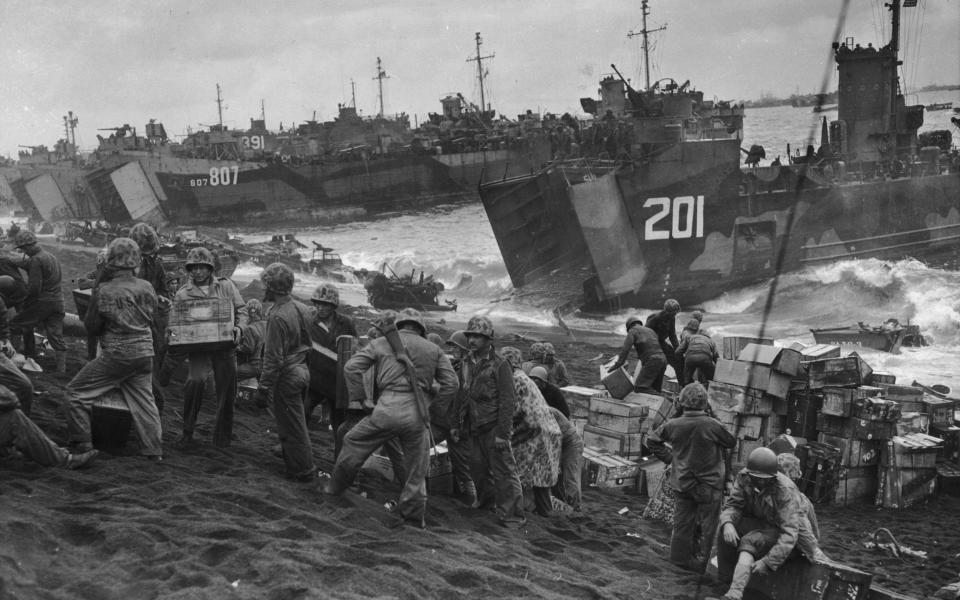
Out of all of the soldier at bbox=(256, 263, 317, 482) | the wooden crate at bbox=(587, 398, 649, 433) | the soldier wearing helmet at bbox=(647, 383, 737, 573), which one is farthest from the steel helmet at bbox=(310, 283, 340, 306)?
the wooden crate at bbox=(587, 398, 649, 433)

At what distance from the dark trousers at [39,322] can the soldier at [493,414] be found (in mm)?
4737

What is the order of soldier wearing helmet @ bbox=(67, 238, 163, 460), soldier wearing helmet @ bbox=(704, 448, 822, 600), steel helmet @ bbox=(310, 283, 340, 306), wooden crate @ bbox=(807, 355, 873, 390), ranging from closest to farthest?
soldier wearing helmet @ bbox=(704, 448, 822, 600), soldier wearing helmet @ bbox=(67, 238, 163, 460), steel helmet @ bbox=(310, 283, 340, 306), wooden crate @ bbox=(807, 355, 873, 390)

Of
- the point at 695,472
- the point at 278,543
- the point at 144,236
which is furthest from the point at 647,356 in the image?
the point at 278,543

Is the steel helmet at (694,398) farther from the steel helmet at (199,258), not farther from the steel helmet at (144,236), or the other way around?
the steel helmet at (144,236)

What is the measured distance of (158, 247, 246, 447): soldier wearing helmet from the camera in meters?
6.61

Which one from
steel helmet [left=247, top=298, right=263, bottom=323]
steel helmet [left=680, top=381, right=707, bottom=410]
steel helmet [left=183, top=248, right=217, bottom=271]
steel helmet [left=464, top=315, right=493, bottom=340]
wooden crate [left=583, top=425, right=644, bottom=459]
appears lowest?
wooden crate [left=583, top=425, right=644, bottom=459]

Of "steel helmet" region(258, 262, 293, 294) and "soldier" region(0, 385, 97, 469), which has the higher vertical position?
"steel helmet" region(258, 262, 293, 294)

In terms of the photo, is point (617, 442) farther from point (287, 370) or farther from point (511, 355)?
point (287, 370)

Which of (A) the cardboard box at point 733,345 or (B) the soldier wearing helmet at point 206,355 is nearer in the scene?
(B) the soldier wearing helmet at point 206,355

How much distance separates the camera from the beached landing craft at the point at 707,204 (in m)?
24.0

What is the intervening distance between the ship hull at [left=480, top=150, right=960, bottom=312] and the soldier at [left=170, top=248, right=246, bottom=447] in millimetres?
17663

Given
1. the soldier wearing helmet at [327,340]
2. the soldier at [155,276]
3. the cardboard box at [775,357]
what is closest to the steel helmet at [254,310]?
the soldier at [155,276]

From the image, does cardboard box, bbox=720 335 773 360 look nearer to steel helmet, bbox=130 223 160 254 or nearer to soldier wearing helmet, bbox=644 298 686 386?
soldier wearing helmet, bbox=644 298 686 386

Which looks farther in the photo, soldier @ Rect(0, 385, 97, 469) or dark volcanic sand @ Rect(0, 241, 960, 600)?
soldier @ Rect(0, 385, 97, 469)
